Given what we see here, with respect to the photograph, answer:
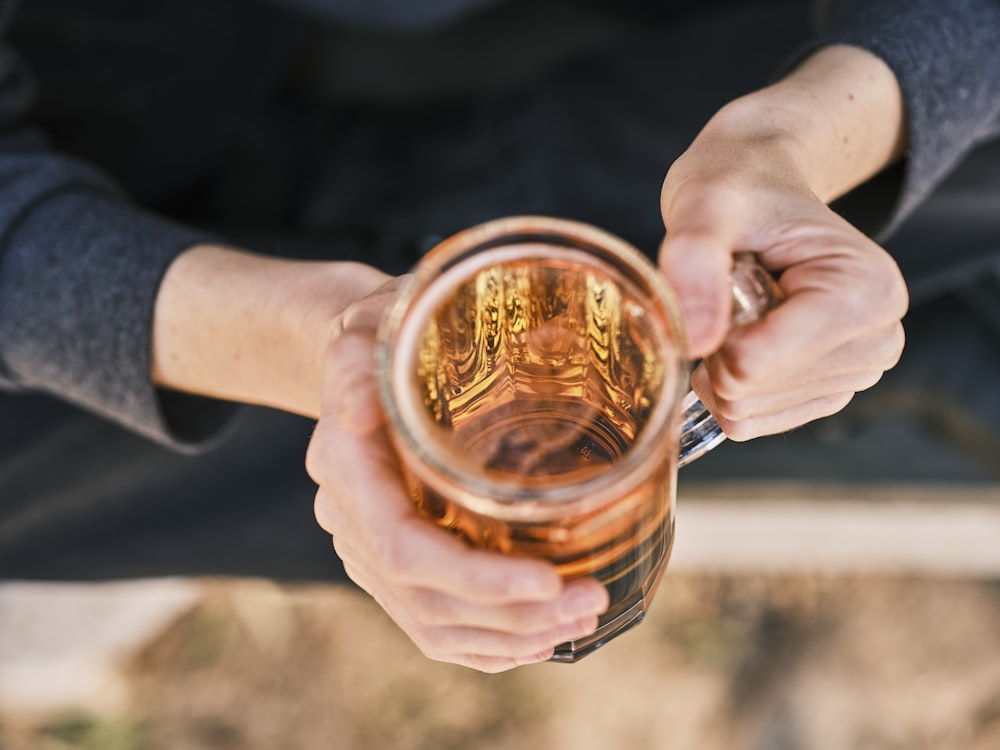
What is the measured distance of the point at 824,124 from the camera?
0.77 m

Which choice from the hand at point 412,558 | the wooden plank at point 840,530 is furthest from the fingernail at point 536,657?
the wooden plank at point 840,530

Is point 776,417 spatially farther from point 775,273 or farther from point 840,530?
point 840,530

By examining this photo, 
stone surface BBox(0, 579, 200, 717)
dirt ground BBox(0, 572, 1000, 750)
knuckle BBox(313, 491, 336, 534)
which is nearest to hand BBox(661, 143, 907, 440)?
knuckle BBox(313, 491, 336, 534)

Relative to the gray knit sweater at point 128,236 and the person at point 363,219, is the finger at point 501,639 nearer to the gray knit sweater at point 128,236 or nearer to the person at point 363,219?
the person at point 363,219

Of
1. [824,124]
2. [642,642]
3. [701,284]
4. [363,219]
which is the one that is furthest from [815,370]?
[642,642]

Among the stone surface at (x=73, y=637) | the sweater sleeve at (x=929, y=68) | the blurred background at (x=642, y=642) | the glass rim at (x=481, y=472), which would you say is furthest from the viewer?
the stone surface at (x=73, y=637)

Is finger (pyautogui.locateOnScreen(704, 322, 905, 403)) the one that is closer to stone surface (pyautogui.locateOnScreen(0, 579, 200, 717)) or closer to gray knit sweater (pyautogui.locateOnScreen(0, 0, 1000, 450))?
gray knit sweater (pyautogui.locateOnScreen(0, 0, 1000, 450))

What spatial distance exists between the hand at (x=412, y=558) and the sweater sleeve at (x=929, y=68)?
0.55m

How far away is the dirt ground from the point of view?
5.29 ft

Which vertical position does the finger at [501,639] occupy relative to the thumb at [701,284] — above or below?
below

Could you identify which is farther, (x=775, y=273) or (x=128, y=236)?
(x=128, y=236)

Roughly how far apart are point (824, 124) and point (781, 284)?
0.72ft

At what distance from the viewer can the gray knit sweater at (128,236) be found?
854 mm

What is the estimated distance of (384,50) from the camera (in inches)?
57.6
